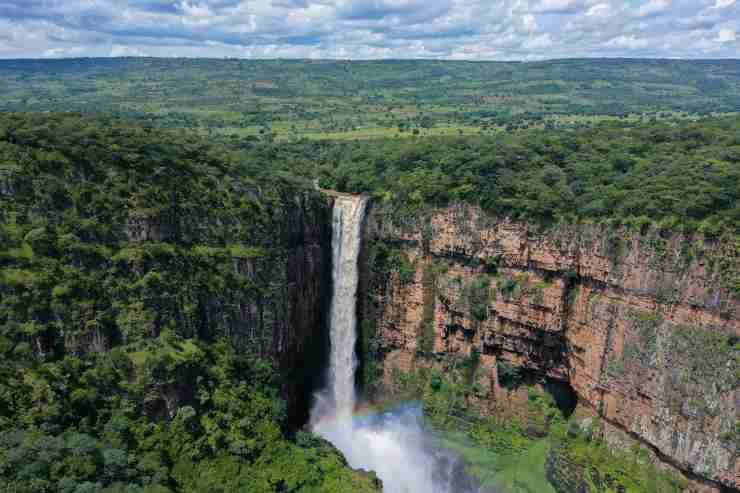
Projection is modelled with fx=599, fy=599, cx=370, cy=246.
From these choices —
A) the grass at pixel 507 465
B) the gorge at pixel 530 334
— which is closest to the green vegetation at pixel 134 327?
the gorge at pixel 530 334

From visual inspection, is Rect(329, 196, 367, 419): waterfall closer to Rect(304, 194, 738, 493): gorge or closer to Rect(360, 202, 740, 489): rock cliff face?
Rect(304, 194, 738, 493): gorge

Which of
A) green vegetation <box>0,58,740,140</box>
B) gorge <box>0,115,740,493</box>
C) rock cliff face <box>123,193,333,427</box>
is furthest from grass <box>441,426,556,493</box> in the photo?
green vegetation <box>0,58,740,140</box>

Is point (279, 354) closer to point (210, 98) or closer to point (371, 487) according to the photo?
point (371, 487)

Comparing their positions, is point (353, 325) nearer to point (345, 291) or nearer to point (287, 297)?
point (345, 291)

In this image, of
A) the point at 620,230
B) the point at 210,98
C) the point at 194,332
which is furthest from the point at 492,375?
the point at 210,98

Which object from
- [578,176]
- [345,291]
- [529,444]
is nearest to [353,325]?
[345,291]

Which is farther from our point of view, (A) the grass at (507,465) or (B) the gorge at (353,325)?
(A) the grass at (507,465)

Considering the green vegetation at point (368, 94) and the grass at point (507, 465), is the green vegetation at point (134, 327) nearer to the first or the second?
the grass at point (507, 465)
